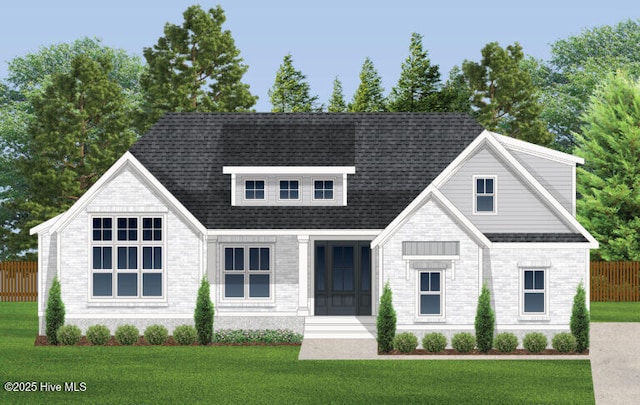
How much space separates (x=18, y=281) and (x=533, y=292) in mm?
28011

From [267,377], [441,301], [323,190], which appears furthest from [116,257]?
[441,301]

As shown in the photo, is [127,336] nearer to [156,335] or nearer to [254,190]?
[156,335]

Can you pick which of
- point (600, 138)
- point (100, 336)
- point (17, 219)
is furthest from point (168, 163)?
point (17, 219)

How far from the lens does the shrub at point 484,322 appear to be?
33031mm

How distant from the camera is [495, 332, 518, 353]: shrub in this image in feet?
109

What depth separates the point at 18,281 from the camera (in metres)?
52.9

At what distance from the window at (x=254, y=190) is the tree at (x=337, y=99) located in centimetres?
4255

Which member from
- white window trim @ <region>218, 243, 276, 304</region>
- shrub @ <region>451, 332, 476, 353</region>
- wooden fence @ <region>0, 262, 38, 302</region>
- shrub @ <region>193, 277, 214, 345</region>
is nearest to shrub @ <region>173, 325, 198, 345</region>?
shrub @ <region>193, 277, 214, 345</region>

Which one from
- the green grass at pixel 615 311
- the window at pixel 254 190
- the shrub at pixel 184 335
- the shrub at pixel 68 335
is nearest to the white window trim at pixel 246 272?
the window at pixel 254 190

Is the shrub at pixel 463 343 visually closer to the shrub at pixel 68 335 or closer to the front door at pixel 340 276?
the front door at pixel 340 276

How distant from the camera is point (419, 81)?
6247 cm

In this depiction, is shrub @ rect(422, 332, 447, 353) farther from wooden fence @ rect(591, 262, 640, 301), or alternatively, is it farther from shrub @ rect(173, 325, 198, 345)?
wooden fence @ rect(591, 262, 640, 301)

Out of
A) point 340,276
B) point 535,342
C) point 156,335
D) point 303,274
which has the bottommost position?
point 535,342

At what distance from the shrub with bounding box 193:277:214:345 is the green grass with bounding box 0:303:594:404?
0.88 meters
